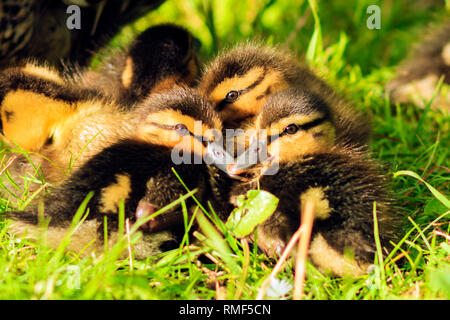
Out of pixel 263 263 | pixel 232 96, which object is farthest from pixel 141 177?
pixel 232 96

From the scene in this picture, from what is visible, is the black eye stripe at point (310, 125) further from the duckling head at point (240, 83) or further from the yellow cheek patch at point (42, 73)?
the yellow cheek patch at point (42, 73)

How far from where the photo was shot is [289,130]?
1517 millimetres

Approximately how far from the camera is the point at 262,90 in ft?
5.84

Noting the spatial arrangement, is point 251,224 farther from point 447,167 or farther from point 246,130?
point 447,167

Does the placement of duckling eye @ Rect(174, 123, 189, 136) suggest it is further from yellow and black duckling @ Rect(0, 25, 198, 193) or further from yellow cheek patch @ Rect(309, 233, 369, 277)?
yellow cheek patch @ Rect(309, 233, 369, 277)

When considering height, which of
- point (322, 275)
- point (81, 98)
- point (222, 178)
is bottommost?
point (322, 275)

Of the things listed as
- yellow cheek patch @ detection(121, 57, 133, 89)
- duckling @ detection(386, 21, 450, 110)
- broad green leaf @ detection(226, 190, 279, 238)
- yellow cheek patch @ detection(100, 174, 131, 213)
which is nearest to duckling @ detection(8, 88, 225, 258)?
yellow cheek patch @ detection(100, 174, 131, 213)

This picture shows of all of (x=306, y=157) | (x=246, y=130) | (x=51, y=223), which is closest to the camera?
(x=51, y=223)

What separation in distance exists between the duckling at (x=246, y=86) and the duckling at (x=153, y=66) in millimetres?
153

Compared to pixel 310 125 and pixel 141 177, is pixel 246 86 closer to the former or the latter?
pixel 310 125

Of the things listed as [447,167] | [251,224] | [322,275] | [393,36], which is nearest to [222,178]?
[251,224]

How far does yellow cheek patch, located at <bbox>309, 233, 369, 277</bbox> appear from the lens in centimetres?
132

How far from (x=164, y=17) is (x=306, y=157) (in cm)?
223

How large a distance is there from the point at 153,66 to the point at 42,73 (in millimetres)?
389
